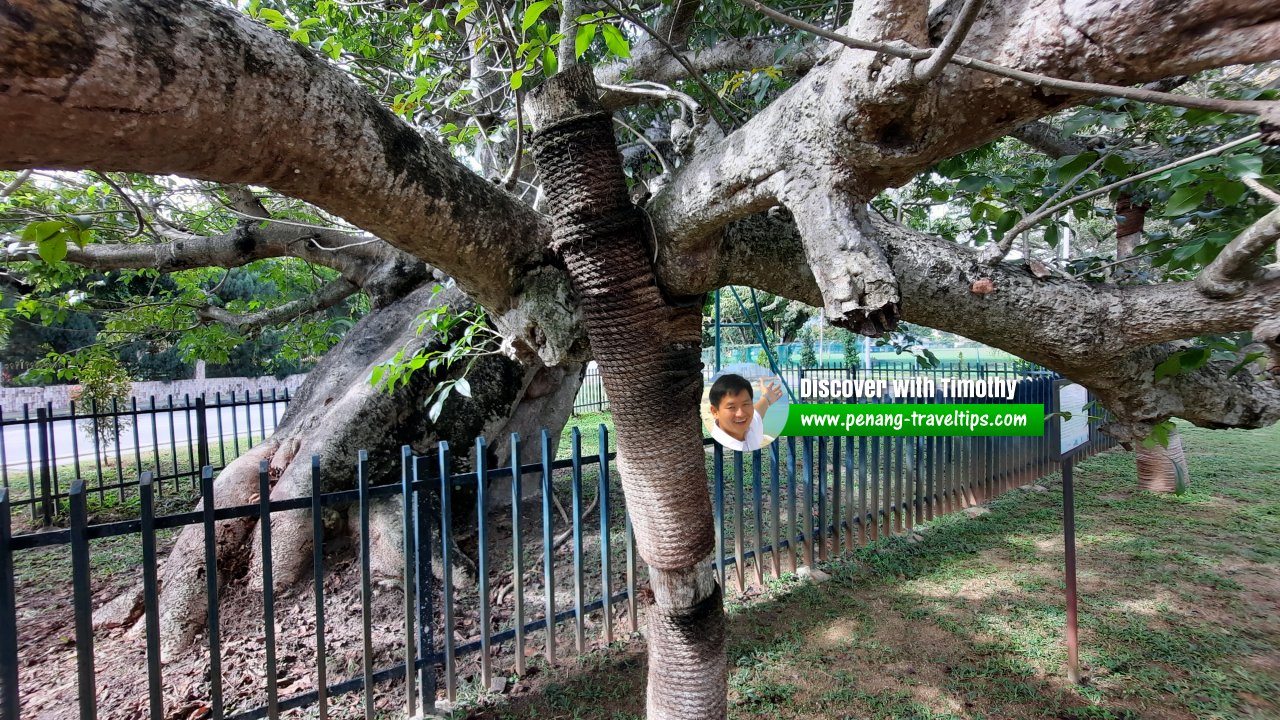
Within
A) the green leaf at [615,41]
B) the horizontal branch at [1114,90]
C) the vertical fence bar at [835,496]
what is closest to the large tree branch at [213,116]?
the green leaf at [615,41]

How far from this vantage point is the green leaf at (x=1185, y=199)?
5.74 ft

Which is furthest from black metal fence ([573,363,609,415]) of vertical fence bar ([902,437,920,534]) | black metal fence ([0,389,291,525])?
vertical fence bar ([902,437,920,534])

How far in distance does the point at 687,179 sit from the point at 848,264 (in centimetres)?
75

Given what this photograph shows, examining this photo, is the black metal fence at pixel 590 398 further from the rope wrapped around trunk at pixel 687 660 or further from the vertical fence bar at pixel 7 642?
the vertical fence bar at pixel 7 642

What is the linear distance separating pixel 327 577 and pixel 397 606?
600 mm

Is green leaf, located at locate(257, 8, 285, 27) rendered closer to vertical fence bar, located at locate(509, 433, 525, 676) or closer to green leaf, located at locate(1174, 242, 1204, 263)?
vertical fence bar, located at locate(509, 433, 525, 676)

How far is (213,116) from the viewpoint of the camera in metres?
1.22

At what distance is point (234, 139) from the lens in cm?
129

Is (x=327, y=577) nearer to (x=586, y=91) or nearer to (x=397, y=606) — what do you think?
(x=397, y=606)

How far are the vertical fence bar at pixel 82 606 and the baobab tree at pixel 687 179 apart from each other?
3.20 ft

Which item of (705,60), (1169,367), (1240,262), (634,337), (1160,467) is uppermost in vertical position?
(705,60)

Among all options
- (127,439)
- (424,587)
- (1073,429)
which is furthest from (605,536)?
(127,439)

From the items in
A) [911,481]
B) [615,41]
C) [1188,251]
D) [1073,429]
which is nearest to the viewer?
[615,41]

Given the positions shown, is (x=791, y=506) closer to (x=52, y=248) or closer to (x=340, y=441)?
(x=340, y=441)
